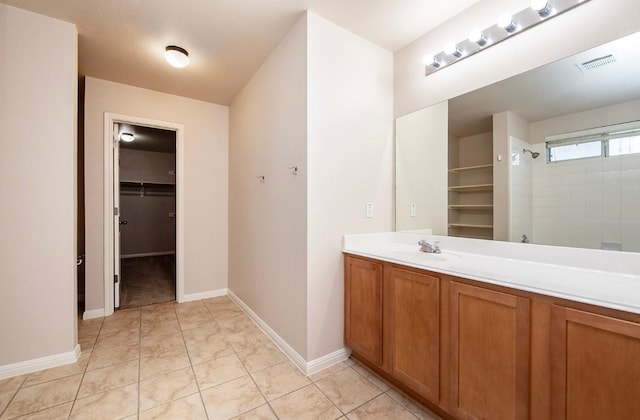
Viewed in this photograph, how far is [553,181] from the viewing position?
1.50m

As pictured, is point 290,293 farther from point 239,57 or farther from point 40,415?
point 239,57

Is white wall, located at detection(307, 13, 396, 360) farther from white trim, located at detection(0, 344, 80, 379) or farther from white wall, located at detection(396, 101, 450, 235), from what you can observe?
white trim, located at detection(0, 344, 80, 379)

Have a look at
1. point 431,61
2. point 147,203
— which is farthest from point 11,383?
point 147,203

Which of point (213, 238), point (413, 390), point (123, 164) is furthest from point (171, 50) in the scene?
point (123, 164)

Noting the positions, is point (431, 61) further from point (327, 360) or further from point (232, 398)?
point (232, 398)

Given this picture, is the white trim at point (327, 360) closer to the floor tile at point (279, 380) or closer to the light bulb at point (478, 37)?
the floor tile at point (279, 380)

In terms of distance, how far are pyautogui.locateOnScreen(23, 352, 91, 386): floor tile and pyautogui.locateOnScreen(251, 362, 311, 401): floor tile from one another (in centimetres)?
129

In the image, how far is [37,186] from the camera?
1.90 metres

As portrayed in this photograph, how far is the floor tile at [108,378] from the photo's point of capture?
5.55ft

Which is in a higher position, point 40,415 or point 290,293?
point 290,293

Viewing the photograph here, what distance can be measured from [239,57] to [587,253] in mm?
2860

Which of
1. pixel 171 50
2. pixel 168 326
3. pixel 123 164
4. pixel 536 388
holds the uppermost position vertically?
pixel 171 50

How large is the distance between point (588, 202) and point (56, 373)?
353 centimetres

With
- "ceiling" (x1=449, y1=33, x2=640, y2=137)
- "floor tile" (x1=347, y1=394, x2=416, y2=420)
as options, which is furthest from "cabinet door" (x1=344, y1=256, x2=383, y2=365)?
"ceiling" (x1=449, y1=33, x2=640, y2=137)
